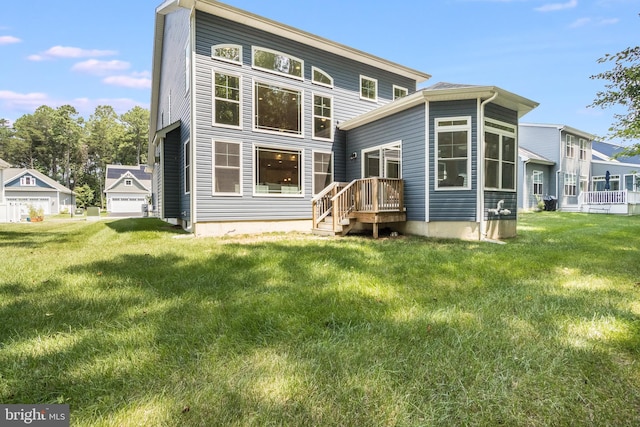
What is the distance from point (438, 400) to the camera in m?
1.56

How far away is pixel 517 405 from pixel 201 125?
360 inches

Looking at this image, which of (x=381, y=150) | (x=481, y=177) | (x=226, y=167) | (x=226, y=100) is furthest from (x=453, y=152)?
(x=226, y=100)

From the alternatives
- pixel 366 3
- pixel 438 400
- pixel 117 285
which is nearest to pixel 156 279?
pixel 117 285

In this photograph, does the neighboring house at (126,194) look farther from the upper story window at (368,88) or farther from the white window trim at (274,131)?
the upper story window at (368,88)

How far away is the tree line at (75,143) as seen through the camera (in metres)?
44.4

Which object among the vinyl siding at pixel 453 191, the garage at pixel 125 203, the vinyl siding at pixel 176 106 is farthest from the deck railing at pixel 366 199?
the garage at pixel 125 203

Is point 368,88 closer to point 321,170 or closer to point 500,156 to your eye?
point 321,170

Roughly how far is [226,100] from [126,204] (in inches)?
1157

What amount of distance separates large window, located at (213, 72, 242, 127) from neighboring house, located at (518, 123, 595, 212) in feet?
60.1

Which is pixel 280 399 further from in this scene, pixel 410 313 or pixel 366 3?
pixel 366 3

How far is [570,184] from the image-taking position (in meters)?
21.2

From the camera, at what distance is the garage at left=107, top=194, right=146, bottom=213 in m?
32.1

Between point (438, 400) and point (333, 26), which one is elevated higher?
point (333, 26)

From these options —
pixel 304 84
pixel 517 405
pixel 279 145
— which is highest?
pixel 304 84
